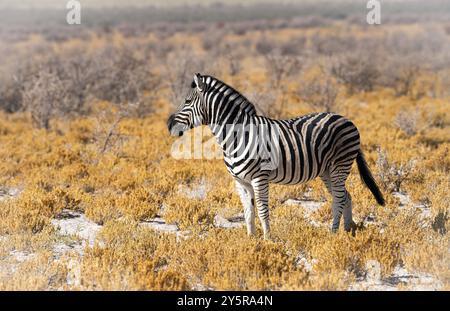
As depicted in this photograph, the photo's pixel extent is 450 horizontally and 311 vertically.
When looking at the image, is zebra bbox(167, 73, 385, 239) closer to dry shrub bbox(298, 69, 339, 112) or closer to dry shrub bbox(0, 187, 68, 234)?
dry shrub bbox(0, 187, 68, 234)

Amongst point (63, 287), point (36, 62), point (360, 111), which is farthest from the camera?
point (36, 62)

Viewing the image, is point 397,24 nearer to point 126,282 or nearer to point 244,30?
point 244,30

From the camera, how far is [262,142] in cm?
534

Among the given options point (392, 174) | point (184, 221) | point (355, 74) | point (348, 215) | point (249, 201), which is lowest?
point (184, 221)

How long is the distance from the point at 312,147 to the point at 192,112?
146cm

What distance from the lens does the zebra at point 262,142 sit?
17.3 feet

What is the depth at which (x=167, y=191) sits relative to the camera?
826cm

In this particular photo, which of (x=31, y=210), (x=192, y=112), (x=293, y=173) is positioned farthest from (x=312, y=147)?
(x=31, y=210)

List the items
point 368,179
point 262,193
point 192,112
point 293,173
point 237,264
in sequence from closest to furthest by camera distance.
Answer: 1. point 237,264
2. point 262,193
3. point 293,173
4. point 192,112
5. point 368,179

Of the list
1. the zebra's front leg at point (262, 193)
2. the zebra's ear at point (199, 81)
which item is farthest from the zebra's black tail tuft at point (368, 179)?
the zebra's ear at point (199, 81)

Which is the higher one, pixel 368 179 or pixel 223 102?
pixel 223 102

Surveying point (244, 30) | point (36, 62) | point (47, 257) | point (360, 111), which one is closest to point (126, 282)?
point (47, 257)

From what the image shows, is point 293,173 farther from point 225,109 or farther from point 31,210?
point 31,210

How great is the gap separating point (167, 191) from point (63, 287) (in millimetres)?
3962
